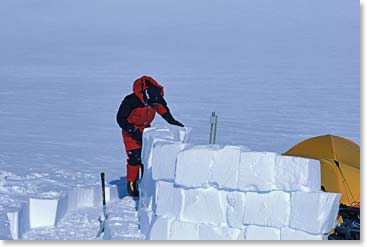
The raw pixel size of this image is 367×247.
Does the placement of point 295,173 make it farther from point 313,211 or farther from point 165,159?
point 165,159

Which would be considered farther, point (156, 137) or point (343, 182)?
point (343, 182)

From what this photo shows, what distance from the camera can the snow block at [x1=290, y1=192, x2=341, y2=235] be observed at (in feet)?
13.6

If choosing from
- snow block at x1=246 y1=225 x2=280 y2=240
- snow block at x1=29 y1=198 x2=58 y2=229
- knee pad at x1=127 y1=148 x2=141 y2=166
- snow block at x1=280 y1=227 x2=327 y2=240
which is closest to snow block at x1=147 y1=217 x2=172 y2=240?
snow block at x1=246 y1=225 x2=280 y2=240

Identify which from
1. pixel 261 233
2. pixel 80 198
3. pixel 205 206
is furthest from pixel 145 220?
pixel 80 198

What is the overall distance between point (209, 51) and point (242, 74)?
511 cm

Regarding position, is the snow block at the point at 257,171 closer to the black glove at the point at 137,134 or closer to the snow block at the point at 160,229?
the snow block at the point at 160,229

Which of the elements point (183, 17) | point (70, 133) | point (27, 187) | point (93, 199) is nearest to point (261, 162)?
point (93, 199)

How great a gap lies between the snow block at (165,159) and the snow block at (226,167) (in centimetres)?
26

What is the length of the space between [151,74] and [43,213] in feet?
42.1

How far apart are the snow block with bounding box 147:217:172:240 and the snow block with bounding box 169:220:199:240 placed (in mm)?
27

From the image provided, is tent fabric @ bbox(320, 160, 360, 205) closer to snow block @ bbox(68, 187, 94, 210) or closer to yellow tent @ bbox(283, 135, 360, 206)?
yellow tent @ bbox(283, 135, 360, 206)

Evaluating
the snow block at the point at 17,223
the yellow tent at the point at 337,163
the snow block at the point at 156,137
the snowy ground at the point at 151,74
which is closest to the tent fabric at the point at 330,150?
the yellow tent at the point at 337,163

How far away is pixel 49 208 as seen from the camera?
5805 millimetres

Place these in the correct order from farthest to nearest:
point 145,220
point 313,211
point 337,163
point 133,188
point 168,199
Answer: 1. point 133,188
2. point 337,163
3. point 145,220
4. point 168,199
5. point 313,211
